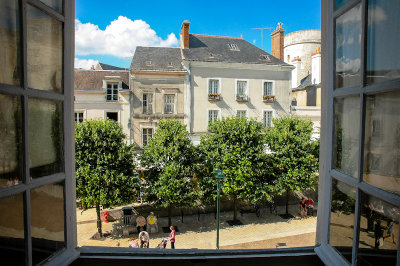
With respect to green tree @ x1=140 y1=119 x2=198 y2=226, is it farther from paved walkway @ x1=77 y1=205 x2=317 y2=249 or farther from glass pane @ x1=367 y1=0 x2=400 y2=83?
glass pane @ x1=367 y1=0 x2=400 y2=83

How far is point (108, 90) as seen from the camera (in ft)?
66.6

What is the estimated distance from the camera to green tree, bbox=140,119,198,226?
1326 cm

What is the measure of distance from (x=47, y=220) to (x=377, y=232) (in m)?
1.88

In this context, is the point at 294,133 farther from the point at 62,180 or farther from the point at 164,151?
the point at 62,180

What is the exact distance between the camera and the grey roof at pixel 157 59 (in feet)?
68.7

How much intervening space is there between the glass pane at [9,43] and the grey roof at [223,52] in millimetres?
19972

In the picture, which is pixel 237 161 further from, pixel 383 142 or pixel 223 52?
pixel 383 142

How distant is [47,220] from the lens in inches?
73.2

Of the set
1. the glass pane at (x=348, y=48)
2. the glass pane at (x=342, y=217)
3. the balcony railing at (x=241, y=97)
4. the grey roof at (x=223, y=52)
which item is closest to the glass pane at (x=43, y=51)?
the glass pane at (x=348, y=48)

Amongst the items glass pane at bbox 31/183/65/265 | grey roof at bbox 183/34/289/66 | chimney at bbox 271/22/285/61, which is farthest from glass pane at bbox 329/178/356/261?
chimney at bbox 271/22/285/61

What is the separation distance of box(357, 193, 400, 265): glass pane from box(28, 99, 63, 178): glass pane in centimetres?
186

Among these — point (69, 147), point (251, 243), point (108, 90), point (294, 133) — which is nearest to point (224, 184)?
point (251, 243)

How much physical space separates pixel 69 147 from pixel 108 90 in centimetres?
1916

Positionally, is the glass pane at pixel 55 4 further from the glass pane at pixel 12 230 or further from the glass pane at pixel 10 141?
the glass pane at pixel 12 230
